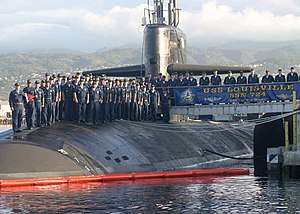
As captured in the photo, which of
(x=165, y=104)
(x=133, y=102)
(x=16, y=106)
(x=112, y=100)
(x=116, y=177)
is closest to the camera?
(x=116, y=177)

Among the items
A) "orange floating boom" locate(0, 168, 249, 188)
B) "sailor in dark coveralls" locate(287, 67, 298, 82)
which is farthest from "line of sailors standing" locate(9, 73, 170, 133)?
"sailor in dark coveralls" locate(287, 67, 298, 82)

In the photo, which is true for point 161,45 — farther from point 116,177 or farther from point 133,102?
point 116,177

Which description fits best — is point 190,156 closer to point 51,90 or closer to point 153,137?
point 153,137

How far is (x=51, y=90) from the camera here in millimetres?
21750

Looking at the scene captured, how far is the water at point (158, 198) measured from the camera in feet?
47.3

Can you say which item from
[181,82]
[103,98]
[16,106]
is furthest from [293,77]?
[16,106]

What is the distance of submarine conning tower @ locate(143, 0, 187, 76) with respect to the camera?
30562 millimetres

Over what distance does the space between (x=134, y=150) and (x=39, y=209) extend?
7.78m

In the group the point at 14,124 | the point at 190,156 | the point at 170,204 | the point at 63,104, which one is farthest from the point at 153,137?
the point at 170,204

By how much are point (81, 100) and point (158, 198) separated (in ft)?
24.0

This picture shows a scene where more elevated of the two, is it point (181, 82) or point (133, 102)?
point (181, 82)

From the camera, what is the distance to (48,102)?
2147cm

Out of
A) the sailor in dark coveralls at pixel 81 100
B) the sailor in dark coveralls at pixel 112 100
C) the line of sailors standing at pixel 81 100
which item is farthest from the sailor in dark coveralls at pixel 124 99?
the sailor in dark coveralls at pixel 81 100

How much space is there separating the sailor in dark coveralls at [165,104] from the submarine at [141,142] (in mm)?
515
